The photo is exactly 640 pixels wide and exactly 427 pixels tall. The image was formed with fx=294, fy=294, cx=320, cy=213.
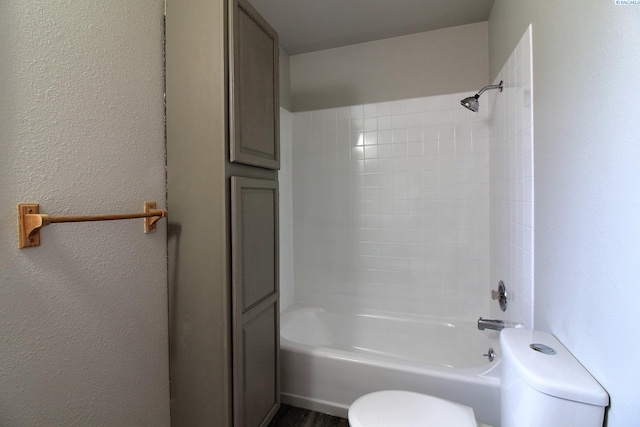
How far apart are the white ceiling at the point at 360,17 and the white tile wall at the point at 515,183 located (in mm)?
592

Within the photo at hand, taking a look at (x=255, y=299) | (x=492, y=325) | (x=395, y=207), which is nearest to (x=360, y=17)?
(x=395, y=207)

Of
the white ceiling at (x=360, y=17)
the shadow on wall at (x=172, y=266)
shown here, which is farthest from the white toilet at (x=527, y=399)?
the white ceiling at (x=360, y=17)

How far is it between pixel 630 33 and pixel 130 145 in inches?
58.9

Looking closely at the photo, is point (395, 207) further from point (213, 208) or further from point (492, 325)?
point (213, 208)

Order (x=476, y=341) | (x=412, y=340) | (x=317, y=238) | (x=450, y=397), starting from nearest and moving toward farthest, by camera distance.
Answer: (x=450, y=397)
(x=476, y=341)
(x=412, y=340)
(x=317, y=238)

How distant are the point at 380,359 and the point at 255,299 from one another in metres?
0.83

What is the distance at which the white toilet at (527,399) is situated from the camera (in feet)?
2.35

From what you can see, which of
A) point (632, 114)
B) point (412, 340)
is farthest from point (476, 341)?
point (632, 114)

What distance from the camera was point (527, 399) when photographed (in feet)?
2.61

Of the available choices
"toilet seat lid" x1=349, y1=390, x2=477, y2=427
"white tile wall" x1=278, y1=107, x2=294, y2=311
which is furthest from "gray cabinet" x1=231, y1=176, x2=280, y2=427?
"white tile wall" x1=278, y1=107, x2=294, y2=311

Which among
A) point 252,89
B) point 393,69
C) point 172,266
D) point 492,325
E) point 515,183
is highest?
point 393,69

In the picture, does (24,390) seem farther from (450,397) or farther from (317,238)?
→ (317,238)

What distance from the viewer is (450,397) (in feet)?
4.90

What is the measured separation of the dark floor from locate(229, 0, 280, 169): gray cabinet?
144 cm
